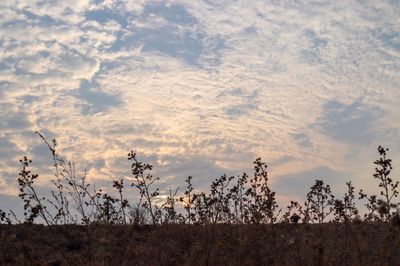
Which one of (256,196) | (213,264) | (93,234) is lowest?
(213,264)

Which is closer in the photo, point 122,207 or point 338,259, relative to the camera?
point 338,259

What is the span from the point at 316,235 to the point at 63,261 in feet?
26.0

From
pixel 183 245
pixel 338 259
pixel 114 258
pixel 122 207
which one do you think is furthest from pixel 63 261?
pixel 338 259

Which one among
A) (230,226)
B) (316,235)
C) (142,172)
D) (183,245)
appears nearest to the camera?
(142,172)

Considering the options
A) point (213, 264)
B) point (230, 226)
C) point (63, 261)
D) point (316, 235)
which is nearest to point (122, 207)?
point (63, 261)

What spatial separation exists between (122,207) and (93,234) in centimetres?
85

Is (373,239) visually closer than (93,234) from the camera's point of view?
No

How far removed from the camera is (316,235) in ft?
46.5

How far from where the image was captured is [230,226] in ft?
42.1

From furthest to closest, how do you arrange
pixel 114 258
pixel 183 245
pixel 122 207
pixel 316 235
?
1. pixel 316 235
2. pixel 183 245
3. pixel 122 207
4. pixel 114 258

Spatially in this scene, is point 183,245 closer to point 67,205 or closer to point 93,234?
point 93,234

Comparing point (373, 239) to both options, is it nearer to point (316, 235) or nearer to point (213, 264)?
point (316, 235)

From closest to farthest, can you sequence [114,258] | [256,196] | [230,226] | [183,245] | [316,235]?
[114,258], [256,196], [183,245], [230,226], [316,235]

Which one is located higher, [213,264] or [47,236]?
[47,236]
